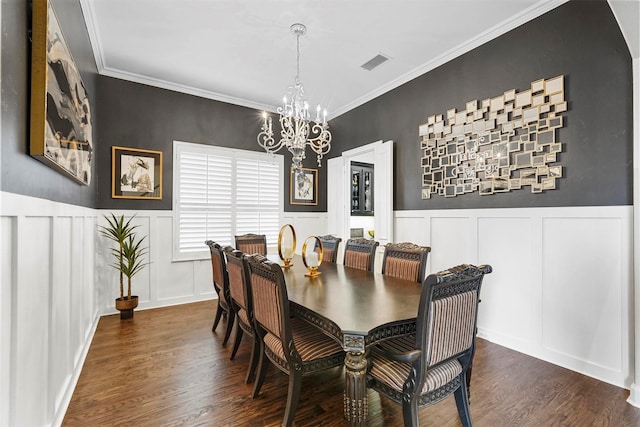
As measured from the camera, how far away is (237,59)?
3723mm

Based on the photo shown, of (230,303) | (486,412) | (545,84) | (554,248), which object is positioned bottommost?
(486,412)

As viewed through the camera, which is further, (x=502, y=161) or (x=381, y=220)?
(x=381, y=220)

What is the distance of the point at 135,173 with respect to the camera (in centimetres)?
419

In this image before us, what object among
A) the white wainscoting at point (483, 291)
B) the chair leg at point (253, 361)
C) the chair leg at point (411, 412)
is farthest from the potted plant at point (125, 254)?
the chair leg at point (411, 412)

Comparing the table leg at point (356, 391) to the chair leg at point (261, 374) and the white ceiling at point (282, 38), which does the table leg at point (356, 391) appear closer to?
the chair leg at point (261, 374)

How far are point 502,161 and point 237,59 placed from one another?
3.32 m

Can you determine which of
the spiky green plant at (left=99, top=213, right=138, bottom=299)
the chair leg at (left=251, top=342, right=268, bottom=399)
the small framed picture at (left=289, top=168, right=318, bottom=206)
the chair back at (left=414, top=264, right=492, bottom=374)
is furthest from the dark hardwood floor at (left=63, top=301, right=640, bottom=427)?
the small framed picture at (left=289, top=168, right=318, bottom=206)

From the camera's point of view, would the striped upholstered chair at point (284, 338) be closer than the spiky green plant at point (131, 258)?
Yes

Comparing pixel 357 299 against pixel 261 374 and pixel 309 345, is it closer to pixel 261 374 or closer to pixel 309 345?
pixel 309 345

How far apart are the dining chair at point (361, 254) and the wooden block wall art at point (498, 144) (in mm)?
1276

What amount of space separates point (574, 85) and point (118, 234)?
202 inches

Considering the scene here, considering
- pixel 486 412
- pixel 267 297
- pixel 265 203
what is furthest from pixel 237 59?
pixel 486 412

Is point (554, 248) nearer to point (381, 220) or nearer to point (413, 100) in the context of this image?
point (381, 220)

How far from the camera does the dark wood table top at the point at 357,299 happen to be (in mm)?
1496
